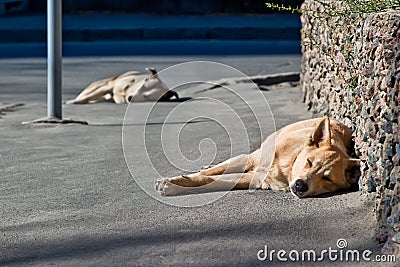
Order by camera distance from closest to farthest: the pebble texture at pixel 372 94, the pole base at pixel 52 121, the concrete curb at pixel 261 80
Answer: the pebble texture at pixel 372 94 < the pole base at pixel 52 121 < the concrete curb at pixel 261 80

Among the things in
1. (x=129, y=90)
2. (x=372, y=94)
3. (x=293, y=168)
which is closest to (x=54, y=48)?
(x=129, y=90)

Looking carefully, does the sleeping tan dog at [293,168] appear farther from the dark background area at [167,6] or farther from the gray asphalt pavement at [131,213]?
the dark background area at [167,6]

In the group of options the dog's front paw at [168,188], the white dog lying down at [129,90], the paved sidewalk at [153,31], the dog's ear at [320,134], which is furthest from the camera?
the paved sidewalk at [153,31]

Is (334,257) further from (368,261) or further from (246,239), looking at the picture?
(246,239)

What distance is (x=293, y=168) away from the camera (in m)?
5.99

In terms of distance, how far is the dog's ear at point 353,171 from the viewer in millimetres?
5875

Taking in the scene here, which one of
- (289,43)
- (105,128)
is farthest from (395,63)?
(289,43)

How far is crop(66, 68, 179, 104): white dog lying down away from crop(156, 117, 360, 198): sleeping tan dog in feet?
14.9

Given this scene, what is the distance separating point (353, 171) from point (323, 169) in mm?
235

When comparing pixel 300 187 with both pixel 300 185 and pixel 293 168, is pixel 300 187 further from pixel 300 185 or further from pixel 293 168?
pixel 293 168

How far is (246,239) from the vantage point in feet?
17.1

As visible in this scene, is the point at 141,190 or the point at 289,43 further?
the point at 289,43

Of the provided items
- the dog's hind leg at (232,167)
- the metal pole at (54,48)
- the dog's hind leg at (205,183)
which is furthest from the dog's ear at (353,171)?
the metal pole at (54,48)

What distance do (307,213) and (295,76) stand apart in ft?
22.8
